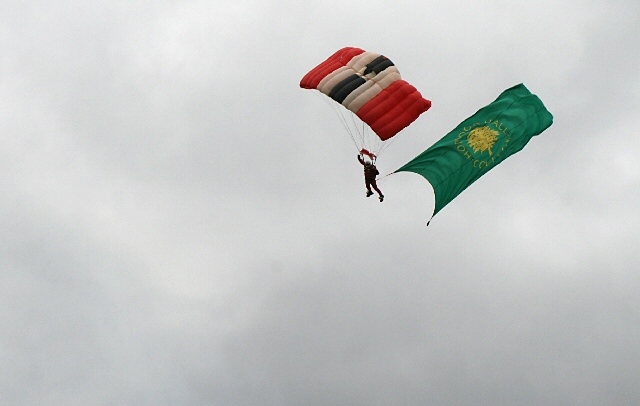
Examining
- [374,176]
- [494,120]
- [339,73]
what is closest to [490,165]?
[494,120]

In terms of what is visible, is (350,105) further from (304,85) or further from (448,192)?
(448,192)

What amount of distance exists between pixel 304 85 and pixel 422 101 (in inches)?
205

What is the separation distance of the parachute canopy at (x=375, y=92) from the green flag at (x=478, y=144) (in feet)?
5.97

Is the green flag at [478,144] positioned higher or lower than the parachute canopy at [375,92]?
lower

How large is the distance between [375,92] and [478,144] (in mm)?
4599

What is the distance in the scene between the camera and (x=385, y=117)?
31.0 m

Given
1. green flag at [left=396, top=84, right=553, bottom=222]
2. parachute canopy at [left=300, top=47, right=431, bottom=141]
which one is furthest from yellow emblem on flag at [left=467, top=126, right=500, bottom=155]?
parachute canopy at [left=300, top=47, right=431, bottom=141]

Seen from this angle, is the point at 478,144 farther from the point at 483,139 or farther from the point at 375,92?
the point at 375,92

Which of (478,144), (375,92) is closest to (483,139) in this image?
(478,144)

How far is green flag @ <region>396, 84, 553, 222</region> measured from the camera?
104 ft

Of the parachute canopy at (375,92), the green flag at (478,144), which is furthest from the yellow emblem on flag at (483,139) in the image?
the parachute canopy at (375,92)

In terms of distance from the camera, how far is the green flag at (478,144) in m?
31.5

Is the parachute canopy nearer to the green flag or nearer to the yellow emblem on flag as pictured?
the green flag

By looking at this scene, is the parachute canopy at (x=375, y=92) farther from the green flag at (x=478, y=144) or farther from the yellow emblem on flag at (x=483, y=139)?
the yellow emblem on flag at (x=483, y=139)
